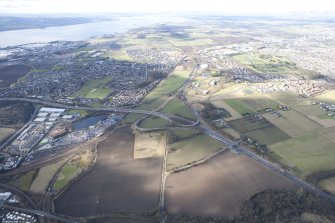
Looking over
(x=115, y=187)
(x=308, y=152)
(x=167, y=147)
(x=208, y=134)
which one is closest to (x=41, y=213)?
(x=115, y=187)

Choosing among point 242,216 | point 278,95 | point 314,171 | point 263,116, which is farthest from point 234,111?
point 242,216

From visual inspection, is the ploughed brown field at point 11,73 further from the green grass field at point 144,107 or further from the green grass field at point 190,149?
the green grass field at point 190,149

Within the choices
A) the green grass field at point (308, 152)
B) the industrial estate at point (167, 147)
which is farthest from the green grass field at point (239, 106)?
the green grass field at point (308, 152)

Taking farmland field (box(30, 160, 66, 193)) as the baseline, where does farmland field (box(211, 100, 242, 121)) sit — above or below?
above

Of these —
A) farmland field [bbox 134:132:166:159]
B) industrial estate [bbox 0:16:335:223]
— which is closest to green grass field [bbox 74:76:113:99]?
industrial estate [bbox 0:16:335:223]

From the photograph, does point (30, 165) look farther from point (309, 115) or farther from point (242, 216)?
point (309, 115)

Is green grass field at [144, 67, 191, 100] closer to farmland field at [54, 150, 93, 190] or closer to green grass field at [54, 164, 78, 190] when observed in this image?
farmland field at [54, 150, 93, 190]
